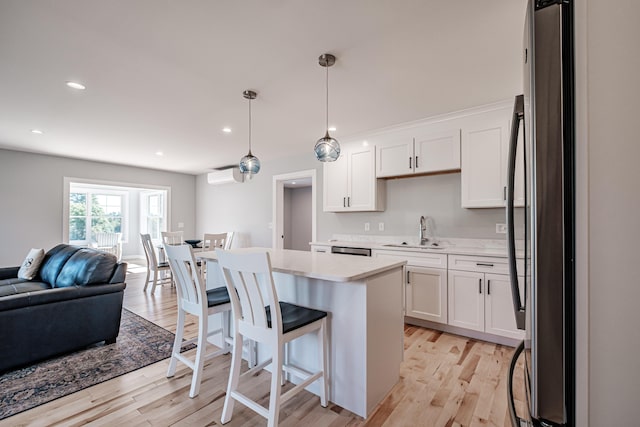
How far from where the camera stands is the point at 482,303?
9.36 ft

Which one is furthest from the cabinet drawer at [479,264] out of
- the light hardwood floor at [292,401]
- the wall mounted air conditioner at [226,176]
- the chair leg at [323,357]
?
the wall mounted air conditioner at [226,176]

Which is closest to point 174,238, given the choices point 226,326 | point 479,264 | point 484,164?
point 226,326

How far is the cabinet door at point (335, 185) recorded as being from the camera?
423cm

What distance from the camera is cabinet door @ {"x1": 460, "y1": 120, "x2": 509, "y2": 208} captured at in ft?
9.80

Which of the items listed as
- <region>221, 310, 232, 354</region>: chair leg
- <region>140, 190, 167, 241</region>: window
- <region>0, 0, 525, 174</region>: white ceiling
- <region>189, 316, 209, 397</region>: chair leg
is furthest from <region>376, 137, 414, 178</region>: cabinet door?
<region>140, 190, 167, 241</region>: window

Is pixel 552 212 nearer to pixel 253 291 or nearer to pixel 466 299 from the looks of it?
pixel 253 291

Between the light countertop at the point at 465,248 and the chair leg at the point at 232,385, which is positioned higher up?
the light countertop at the point at 465,248

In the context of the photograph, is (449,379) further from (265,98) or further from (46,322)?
(46,322)

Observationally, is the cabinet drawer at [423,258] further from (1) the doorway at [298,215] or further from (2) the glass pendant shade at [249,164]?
(1) the doorway at [298,215]

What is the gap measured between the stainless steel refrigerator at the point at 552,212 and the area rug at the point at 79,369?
2795 millimetres

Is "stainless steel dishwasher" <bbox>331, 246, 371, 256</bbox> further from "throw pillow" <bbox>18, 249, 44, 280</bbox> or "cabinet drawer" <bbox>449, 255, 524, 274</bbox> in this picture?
"throw pillow" <bbox>18, 249, 44, 280</bbox>

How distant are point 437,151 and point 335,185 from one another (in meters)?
1.52

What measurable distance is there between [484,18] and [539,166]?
1659 millimetres

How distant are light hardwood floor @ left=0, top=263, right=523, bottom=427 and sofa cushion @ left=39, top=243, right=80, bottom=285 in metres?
1.72
